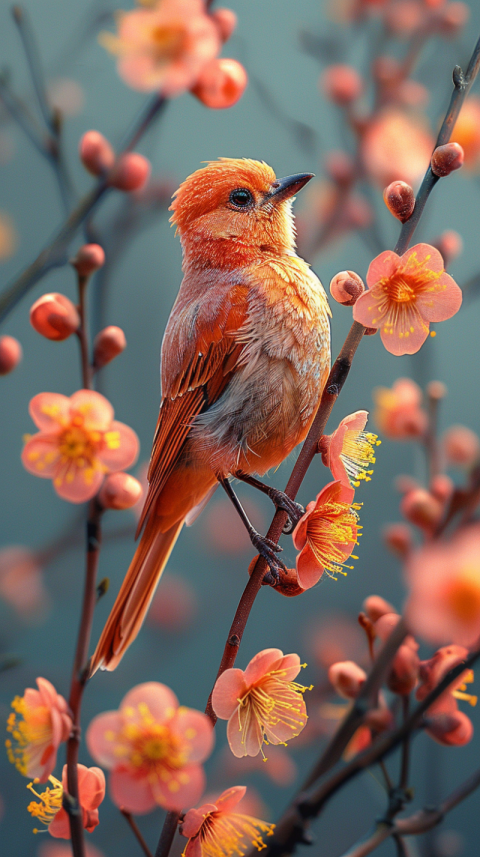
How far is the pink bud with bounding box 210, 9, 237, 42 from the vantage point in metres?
0.60

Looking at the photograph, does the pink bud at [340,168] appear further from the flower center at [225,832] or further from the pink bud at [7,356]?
the flower center at [225,832]

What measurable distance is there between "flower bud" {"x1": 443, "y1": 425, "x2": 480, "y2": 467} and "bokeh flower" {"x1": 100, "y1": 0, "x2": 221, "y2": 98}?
1.95 feet

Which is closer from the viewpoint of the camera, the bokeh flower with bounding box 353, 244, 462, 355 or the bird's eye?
the bokeh flower with bounding box 353, 244, 462, 355

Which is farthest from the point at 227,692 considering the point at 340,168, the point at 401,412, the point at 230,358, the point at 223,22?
the point at 340,168

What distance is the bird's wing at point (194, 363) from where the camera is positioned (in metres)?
0.69

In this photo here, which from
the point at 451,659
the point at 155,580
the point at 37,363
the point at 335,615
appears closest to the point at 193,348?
the point at 155,580

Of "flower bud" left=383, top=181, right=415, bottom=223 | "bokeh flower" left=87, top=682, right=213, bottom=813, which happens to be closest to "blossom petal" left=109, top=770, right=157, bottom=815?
"bokeh flower" left=87, top=682, right=213, bottom=813

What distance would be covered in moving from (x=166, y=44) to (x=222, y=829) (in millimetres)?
651

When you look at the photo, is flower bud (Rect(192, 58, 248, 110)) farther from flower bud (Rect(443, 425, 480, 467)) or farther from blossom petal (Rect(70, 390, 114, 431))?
flower bud (Rect(443, 425, 480, 467))

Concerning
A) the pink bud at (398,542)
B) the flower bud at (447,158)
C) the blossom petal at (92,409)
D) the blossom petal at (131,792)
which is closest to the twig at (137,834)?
the blossom petal at (131,792)

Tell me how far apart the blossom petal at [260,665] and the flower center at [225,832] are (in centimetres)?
10

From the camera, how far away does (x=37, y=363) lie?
1141mm

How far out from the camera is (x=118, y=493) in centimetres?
40

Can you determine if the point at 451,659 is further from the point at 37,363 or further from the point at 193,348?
the point at 37,363
